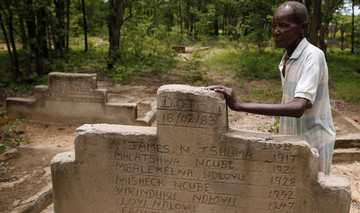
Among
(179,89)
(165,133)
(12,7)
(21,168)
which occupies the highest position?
(12,7)

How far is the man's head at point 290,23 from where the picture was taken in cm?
215

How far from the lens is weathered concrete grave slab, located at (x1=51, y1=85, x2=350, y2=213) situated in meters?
2.40

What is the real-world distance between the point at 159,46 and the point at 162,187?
400 inches

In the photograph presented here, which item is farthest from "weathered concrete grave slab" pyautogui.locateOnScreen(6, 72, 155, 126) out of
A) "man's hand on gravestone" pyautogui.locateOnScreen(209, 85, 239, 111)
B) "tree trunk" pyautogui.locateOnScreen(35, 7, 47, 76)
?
"man's hand on gravestone" pyautogui.locateOnScreen(209, 85, 239, 111)

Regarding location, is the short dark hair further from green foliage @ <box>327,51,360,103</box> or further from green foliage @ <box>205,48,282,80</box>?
green foliage @ <box>205,48,282,80</box>

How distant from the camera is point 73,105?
6969 mm

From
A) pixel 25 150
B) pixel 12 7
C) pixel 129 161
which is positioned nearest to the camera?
pixel 129 161

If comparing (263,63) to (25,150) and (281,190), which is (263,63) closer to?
(25,150)

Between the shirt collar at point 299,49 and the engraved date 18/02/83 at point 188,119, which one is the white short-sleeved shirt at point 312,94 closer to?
the shirt collar at point 299,49

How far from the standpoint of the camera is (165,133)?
8.36 feet

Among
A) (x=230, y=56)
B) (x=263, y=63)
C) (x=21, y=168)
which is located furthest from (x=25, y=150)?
(x=230, y=56)

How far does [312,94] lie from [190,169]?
1171 mm

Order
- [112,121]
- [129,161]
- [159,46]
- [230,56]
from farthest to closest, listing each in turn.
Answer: [230,56] < [159,46] < [112,121] < [129,161]

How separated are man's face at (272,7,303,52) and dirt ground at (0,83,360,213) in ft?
8.87
